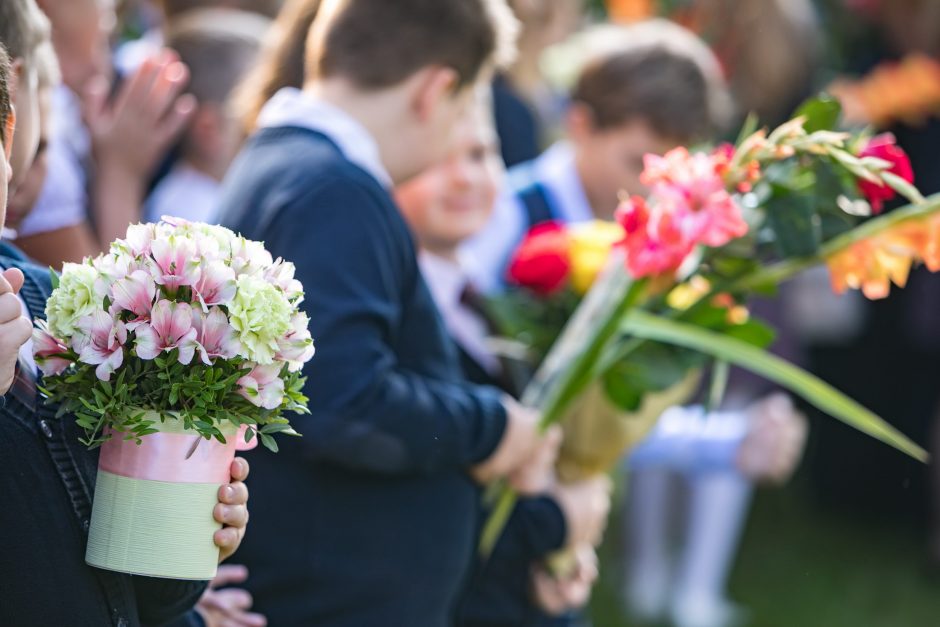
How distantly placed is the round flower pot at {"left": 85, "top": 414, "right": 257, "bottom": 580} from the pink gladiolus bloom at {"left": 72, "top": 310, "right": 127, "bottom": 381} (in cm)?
9

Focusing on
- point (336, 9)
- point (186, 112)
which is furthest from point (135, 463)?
point (186, 112)

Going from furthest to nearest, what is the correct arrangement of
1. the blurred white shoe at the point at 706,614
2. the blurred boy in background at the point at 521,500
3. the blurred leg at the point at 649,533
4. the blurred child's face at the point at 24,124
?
the blurred leg at the point at 649,533, the blurred white shoe at the point at 706,614, the blurred boy in background at the point at 521,500, the blurred child's face at the point at 24,124

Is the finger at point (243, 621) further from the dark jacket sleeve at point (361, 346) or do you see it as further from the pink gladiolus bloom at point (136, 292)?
the pink gladiolus bloom at point (136, 292)

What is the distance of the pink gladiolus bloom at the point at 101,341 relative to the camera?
5.12ft

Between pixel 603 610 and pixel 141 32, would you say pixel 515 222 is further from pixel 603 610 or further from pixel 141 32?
pixel 141 32

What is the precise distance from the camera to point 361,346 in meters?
2.21

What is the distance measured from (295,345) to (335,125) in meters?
0.87

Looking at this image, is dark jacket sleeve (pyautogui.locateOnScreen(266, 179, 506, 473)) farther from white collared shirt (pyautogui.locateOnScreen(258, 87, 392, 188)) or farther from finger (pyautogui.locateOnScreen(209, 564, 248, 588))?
finger (pyautogui.locateOnScreen(209, 564, 248, 588))

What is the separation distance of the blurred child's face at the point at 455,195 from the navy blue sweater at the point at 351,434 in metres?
0.77

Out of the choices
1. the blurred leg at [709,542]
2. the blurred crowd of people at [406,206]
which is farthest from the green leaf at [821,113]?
the blurred leg at [709,542]

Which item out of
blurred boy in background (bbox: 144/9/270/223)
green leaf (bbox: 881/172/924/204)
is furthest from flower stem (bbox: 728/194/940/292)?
blurred boy in background (bbox: 144/9/270/223)

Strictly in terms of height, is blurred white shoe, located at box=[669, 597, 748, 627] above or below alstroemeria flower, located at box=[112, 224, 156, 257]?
below

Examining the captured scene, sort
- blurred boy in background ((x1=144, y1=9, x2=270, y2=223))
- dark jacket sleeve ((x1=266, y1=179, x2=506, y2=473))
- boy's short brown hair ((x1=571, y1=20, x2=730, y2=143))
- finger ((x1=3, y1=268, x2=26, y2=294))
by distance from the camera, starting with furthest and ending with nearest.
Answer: boy's short brown hair ((x1=571, y1=20, x2=730, y2=143)) < blurred boy in background ((x1=144, y1=9, x2=270, y2=223)) < dark jacket sleeve ((x1=266, y1=179, x2=506, y2=473)) < finger ((x1=3, y1=268, x2=26, y2=294))

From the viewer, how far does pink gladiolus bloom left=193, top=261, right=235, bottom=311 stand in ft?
5.21
